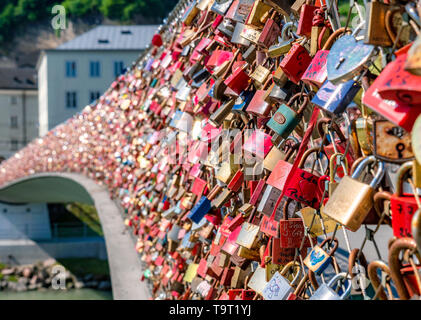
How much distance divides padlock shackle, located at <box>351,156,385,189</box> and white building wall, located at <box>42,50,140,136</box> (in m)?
58.4

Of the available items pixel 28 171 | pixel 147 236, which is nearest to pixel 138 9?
pixel 28 171

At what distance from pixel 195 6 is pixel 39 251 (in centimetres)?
3151

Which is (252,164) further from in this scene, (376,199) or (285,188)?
(376,199)

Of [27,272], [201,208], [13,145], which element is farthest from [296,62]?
[13,145]

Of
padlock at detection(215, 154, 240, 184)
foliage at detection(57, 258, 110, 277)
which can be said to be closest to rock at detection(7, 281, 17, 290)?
foliage at detection(57, 258, 110, 277)

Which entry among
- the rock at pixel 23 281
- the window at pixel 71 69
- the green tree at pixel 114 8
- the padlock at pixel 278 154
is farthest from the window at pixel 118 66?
the padlock at pixel 278 154

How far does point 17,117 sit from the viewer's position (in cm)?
7112

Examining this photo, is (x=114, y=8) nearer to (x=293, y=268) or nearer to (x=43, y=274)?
(x=43, y=274)

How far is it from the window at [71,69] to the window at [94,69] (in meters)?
1.53

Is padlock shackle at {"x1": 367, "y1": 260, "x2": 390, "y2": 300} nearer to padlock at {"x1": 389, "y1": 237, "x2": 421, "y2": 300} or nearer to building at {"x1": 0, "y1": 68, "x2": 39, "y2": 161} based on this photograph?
padlock at {"x1": 389, "y1": 237, "x2": 421, "y2": 300}

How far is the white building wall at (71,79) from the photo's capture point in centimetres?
5906

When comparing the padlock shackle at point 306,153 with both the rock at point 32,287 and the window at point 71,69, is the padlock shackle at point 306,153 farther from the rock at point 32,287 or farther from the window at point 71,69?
the window at point 71,69

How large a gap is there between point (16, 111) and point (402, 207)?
74168 millimetres

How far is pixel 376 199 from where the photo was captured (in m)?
1.41
